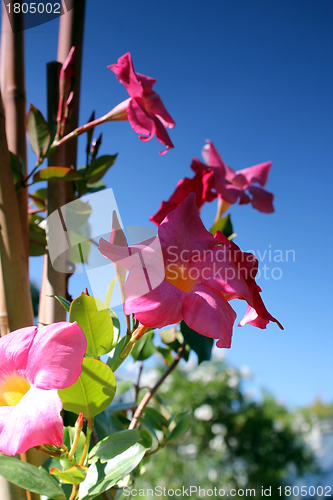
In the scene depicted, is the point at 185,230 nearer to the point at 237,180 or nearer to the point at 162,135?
the point at 162,135

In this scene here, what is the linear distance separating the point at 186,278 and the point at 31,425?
122 mm

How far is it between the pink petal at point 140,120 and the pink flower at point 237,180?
0.09 m

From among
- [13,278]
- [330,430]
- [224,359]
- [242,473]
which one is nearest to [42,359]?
[13,278]

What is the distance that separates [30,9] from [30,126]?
0.13m

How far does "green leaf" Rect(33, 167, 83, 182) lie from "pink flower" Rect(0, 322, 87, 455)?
10.1 inches

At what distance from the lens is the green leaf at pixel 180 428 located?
0.42 metres

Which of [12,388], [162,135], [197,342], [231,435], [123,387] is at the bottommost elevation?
[231,435]

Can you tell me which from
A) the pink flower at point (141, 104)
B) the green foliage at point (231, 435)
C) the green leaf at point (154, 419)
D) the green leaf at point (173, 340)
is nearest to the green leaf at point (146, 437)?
the green leaf at point (154, 419)

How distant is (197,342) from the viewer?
40 centimetres

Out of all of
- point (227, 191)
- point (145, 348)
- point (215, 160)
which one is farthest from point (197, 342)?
point (215, 160)

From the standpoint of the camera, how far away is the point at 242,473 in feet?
17.0

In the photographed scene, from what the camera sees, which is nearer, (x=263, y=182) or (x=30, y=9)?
(x=30, y=9)

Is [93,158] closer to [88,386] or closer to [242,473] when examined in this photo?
[88,386]

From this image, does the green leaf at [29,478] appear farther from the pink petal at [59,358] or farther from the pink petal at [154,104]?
the pink petal at [154,104]
